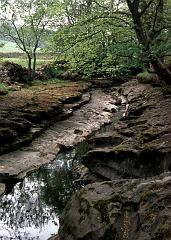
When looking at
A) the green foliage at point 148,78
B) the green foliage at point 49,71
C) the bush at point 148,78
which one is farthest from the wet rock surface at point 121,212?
the green foliage at point 49,71

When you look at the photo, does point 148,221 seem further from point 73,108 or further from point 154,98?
point 73,108

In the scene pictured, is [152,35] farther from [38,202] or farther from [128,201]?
[128,201]

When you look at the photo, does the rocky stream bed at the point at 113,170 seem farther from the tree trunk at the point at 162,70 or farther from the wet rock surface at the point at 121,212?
the tree trunk at the point at 162,70

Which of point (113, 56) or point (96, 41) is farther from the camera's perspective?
point (96, 41)

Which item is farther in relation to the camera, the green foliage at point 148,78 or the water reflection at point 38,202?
the green foliage at point 148,78

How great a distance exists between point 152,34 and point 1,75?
23.5m

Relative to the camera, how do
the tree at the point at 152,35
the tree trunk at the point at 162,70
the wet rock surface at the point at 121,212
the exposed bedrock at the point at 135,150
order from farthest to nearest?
the tree trunk at the point at 162,70 < the tree at the point at 152,35 < the exposed bedrock at the point at 135,150 < the wet rock surface at the point at 121,212

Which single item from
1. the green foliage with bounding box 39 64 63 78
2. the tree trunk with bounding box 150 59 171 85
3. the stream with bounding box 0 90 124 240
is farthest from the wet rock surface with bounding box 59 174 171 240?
the green foliage with bounding box 39 64 63 78

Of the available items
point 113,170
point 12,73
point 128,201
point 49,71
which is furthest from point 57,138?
point 49,71

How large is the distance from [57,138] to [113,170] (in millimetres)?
8731

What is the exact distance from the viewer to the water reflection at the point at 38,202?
11984 millimetres

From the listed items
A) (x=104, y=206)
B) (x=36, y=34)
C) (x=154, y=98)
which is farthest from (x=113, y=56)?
(x=36, y=34)

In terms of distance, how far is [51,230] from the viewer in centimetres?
1187

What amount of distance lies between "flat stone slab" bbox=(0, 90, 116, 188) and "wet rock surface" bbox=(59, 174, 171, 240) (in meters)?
8.18
